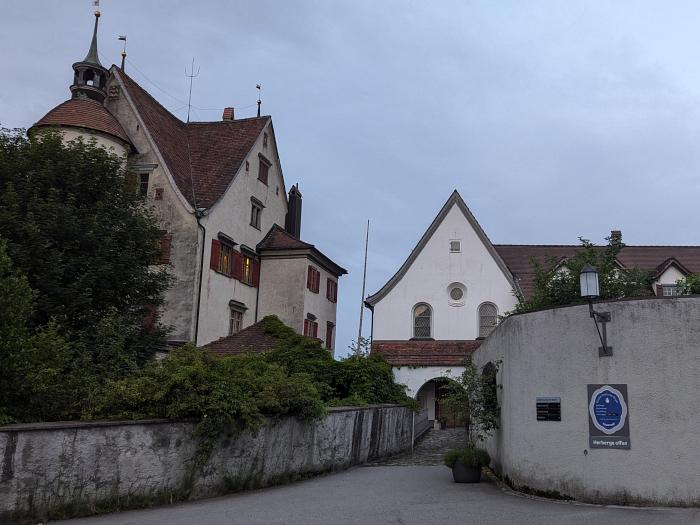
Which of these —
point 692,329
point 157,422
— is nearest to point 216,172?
point 157,422

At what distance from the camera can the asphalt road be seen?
10.9m

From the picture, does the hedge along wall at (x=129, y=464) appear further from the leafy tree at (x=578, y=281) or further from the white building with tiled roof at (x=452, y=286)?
the white building with tiled roof at (x=452, y=286)

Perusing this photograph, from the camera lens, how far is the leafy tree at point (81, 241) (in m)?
18.5

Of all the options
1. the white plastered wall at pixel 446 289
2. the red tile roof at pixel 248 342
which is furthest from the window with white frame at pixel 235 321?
the white plastered wall at pixel 446 289

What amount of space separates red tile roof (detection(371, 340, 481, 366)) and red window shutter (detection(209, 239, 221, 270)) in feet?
24.2

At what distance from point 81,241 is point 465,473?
10982 mm

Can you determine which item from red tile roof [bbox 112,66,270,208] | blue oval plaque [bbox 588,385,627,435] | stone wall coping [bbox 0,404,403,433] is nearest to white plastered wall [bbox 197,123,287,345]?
red tile roof [bbox 112,66,270,208]

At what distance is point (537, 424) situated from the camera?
13.6 m

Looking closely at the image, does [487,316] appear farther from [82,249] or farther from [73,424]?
[73,424]

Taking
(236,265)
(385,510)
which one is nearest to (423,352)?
(236,265)

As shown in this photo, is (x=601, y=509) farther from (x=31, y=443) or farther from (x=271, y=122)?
(x=271, y=122)

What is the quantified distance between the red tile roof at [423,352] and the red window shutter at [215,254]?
7377 millimetres

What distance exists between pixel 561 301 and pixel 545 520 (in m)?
12.4

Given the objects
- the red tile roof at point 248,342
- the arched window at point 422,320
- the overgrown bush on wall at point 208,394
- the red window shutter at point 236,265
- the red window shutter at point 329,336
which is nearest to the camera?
the overgrown bush on wall at point 208,394
